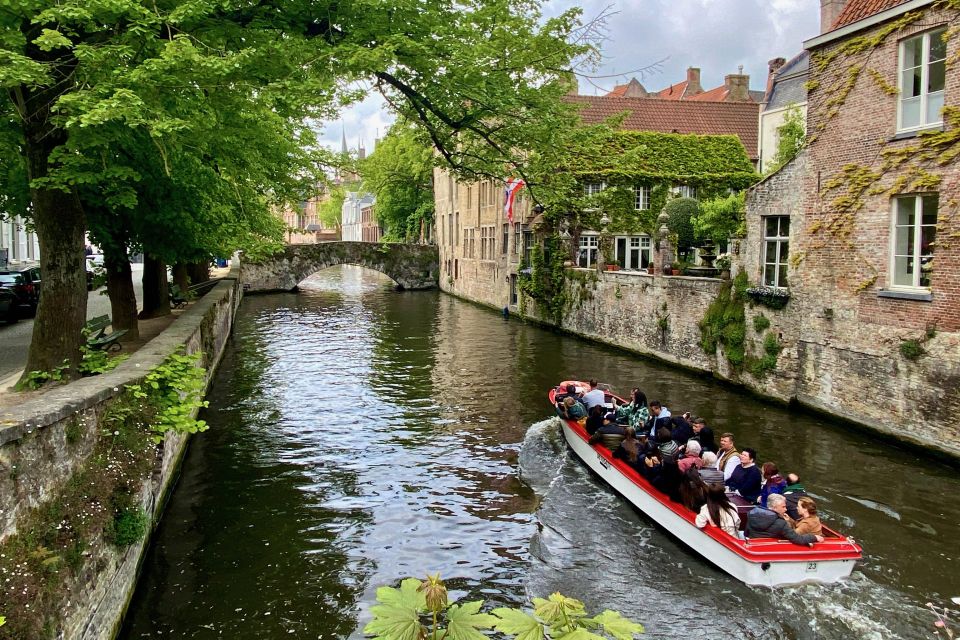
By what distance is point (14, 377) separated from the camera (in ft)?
36.6

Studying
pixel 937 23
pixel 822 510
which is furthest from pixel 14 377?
pixel 937 23

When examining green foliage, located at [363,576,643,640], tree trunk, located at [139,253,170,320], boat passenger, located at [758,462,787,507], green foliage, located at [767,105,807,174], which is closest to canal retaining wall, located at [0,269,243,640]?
green foliage, located at [363,576,643,640]

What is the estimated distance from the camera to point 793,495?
933 centimetres

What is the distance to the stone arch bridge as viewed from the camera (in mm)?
45781

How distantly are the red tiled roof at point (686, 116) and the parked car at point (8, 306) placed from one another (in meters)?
23.3

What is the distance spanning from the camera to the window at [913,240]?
1282 cm

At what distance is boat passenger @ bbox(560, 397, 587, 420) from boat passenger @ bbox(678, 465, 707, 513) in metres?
3.95

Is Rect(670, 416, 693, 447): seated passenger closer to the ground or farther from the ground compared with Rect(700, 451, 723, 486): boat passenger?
farther from the ground

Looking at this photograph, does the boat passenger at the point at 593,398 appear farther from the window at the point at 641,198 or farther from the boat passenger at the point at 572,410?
the window at the point at 641,198

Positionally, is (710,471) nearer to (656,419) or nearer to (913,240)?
(656,419)

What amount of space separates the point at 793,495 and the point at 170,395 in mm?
7761

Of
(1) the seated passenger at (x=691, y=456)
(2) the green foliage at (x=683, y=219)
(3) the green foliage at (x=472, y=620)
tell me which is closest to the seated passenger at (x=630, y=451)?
(1) the seated passenger at (x=691, y=456)

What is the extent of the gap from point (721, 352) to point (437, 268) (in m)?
33.2

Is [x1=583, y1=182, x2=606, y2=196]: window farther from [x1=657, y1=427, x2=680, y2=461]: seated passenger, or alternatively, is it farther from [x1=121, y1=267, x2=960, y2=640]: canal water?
Answer: [x1=657, y1=427, x2=680, y2=461]: seated passenger
